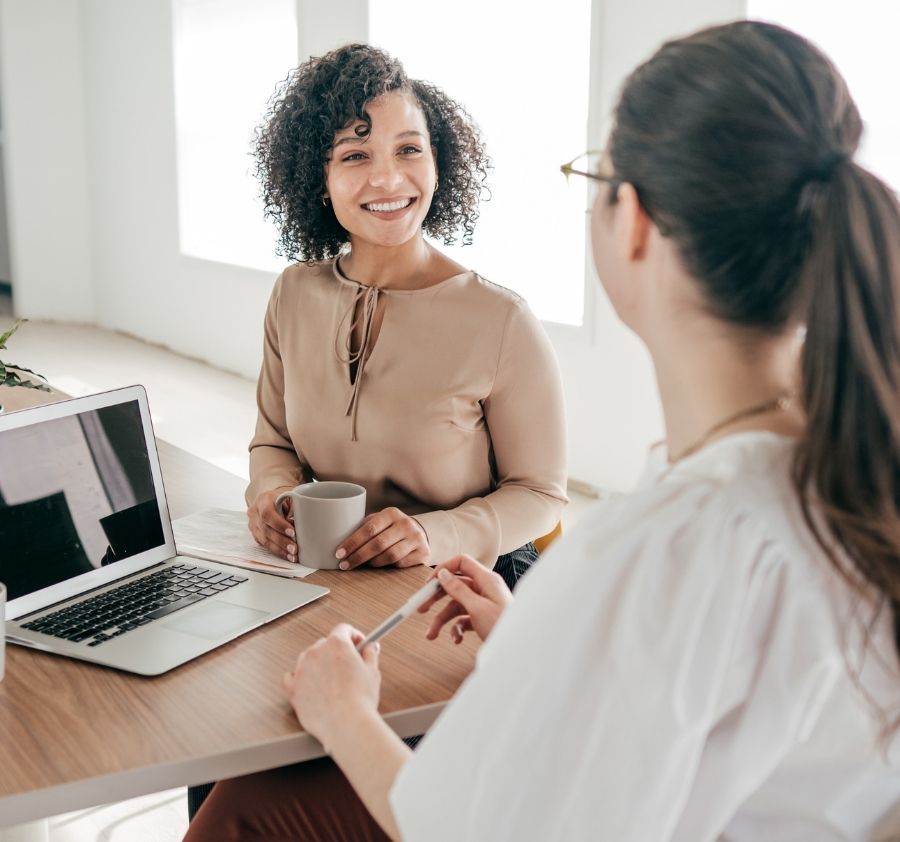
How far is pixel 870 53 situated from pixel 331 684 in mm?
2918

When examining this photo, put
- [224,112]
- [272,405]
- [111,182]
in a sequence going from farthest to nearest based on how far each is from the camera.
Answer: [111,182] → [224,112] → [272,405]

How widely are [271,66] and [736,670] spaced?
6.13 m

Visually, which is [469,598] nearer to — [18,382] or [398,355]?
[398,355]

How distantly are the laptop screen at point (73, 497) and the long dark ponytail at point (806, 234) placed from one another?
79 centimetres

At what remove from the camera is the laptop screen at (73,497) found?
1.27m

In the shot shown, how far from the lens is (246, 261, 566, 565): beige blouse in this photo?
1788 mm

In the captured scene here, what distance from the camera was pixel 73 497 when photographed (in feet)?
4.34

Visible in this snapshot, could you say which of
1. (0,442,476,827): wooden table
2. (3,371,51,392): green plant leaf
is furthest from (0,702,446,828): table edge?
(3,371,51,392): green plant leaf

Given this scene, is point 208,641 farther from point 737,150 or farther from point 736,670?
point 737,150

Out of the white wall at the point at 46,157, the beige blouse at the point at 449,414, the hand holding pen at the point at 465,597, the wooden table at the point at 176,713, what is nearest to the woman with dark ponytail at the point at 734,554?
the wooden table at the point at 176,713

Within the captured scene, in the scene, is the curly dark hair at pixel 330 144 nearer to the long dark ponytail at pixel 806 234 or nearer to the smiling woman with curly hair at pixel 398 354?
the smiling woman with curly hair at pixel 398 354

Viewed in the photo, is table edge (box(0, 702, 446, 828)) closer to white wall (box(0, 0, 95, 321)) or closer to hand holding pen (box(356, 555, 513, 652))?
hand holding pen (box(356, 555, 513, 652))

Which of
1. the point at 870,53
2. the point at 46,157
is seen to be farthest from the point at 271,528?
the point at 46,157

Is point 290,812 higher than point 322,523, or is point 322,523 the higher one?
point 322,523
